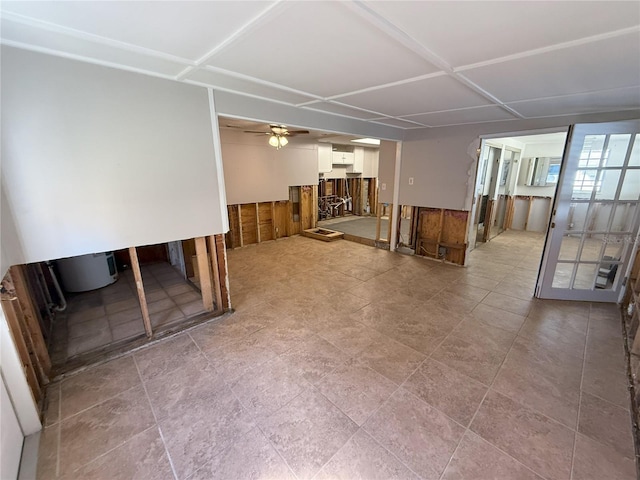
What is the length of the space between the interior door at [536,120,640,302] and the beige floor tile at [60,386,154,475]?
15.1ft

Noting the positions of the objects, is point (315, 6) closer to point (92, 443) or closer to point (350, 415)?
point (350, 415)

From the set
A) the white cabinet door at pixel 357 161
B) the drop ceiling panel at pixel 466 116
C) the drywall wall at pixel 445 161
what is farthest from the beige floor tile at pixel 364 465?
the white cabinet door at pixel 357 161

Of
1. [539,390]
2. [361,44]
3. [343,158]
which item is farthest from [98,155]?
[343,158]

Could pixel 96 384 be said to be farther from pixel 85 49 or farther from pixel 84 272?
pixel 85 49

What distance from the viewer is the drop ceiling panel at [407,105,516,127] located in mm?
3180

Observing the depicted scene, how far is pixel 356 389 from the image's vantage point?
2.10m

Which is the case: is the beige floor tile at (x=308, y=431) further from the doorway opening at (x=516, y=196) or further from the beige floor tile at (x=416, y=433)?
the doorway opening at (x=516, y=196)

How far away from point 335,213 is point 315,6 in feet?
28.4

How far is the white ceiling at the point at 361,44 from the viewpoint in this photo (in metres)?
1.23

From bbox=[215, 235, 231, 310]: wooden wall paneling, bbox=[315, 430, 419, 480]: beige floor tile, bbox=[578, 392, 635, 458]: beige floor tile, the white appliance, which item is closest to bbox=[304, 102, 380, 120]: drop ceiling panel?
bbox=[215, 235, 231, 310]: wooden wall paneling

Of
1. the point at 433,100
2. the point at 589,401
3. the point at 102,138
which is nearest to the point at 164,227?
the point at 102,138

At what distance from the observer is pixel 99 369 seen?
2.31 m

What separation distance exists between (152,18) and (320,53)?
3.00 feet

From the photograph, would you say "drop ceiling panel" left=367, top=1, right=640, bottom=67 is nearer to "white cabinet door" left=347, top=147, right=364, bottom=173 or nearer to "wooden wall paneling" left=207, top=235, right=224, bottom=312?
"wooden wall paneling" left=207, top=235, right=224, bottom=312
